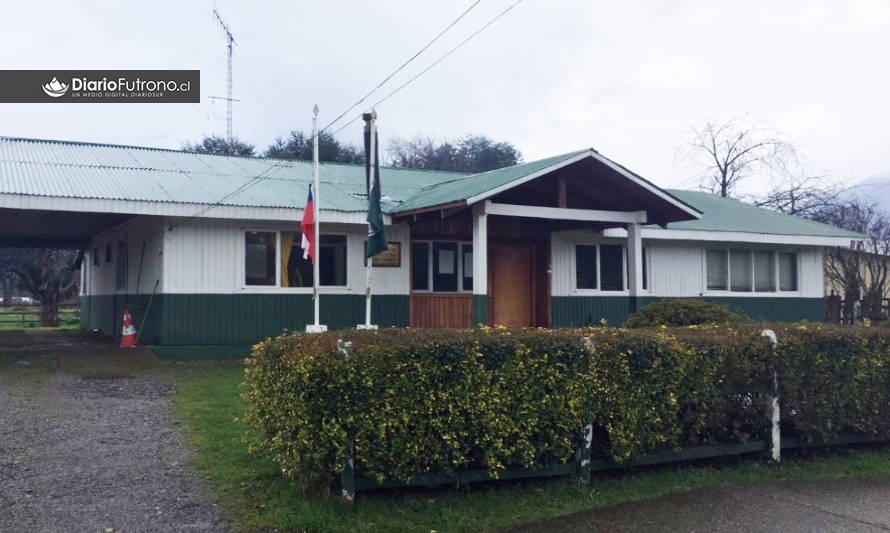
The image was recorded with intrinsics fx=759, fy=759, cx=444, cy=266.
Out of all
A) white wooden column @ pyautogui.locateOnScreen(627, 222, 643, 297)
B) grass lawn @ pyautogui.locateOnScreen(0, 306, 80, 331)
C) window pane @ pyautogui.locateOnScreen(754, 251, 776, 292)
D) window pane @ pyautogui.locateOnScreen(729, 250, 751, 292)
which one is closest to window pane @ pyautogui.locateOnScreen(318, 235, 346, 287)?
white wooden column @ pyautogui.locateOnScreen(627, 222, 643, 297)

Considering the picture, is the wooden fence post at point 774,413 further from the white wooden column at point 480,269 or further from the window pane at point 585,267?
the window pane at point 585,267

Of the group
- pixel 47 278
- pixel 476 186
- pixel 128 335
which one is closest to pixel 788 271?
pixel 476 186

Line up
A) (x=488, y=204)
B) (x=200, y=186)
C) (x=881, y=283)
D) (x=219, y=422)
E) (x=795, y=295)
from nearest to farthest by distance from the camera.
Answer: (x=219, y=422), (x=488, y=204), (x=200, y=186), (x=795, y=295), (x=881, y=283)

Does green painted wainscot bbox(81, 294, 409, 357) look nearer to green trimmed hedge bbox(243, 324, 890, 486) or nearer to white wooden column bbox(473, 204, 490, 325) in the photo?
white wooden column bbox(473, 204, 490, 325)

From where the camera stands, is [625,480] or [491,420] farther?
[625,480]

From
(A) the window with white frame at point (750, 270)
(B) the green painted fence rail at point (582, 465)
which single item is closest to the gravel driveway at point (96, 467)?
(B) the green painted fence rail at point (582, 465)

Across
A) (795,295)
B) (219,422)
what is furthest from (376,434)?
(795,295)

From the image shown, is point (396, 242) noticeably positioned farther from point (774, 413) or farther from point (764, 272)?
point (764, 272)

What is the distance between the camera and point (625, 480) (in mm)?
6246

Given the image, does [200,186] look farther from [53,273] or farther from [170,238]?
[53,273]

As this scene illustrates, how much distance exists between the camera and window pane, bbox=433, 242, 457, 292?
614 inches

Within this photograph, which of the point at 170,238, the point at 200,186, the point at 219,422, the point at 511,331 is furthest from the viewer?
the point at 200,186

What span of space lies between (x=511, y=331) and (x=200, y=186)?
10198 mm

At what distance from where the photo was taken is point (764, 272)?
19.2 m
